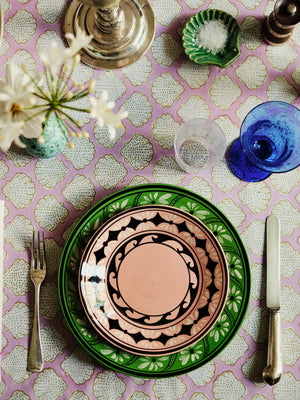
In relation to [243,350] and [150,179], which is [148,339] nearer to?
[243,350]

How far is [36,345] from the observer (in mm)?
905

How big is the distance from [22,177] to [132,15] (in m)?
0.42

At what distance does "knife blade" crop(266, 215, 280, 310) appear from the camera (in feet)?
3.06

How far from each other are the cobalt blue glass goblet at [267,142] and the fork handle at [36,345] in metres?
0.49

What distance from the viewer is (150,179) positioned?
0.96 m

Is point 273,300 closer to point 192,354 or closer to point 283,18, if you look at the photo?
point 192,354

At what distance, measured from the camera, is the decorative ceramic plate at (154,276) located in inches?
35.6

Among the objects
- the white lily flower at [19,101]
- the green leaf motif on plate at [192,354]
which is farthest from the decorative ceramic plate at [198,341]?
the white lily flower at [19,101]

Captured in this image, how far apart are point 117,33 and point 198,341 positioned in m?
0.66

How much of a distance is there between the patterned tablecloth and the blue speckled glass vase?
0.19ft

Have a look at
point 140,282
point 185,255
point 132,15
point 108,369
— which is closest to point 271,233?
point 185,255

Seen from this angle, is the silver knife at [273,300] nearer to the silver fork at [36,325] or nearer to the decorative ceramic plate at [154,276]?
the decorative ceramic plate at [154,276]

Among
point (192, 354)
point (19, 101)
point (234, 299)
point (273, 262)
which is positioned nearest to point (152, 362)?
point (192, 354)

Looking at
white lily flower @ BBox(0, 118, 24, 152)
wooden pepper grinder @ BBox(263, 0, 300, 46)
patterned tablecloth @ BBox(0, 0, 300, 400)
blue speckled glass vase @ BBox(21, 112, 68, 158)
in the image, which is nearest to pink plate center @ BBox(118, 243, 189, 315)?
patterned tablecloth @ BBox(0, 0, 300, 400)
